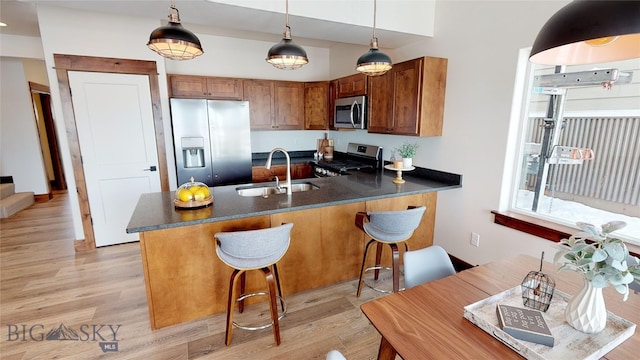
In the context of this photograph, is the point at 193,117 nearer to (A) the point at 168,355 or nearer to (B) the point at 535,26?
(A) the point at 168,355

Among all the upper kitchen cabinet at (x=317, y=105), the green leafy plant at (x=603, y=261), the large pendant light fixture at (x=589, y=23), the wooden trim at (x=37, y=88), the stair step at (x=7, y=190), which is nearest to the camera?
the large pendant light fixture at (x=589, y=23)

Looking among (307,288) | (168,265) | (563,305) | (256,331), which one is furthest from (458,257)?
(168,265)

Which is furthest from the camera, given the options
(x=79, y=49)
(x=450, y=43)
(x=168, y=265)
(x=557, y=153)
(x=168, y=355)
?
(x=79, y=49)

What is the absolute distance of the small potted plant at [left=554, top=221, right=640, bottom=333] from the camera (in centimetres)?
102

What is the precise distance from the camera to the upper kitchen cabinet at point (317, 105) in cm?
464

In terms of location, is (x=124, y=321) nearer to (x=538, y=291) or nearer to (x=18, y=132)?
(x=538, y=291)

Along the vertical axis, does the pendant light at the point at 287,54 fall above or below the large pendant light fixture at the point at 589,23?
above

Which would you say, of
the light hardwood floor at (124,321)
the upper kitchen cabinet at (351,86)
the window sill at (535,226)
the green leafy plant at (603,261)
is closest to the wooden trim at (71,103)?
the light hardwood floor at (124,321)

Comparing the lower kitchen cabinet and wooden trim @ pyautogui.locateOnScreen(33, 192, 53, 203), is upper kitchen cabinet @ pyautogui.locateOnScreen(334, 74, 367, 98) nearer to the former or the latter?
the lower kitchen cabinet

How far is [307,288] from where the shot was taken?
2.71 m

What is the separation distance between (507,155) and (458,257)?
1164 mm

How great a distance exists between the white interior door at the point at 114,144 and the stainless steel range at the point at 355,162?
2235 millimetres

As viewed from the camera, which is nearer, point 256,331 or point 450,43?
point 256,331

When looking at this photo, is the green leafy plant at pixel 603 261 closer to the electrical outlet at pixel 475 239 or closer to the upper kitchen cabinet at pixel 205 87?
the electrical outlet at pixel 475 239
